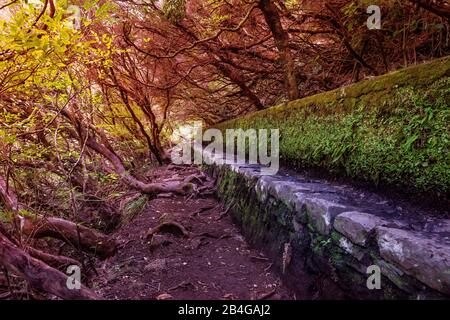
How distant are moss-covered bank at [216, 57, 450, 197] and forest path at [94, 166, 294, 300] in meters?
1.29

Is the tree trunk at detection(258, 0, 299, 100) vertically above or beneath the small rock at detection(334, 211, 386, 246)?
above

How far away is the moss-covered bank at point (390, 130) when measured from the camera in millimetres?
1971

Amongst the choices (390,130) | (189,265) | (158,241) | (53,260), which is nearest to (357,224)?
(390,130)

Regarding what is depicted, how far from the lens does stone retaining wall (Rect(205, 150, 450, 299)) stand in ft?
4.51

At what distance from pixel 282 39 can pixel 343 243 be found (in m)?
3.86

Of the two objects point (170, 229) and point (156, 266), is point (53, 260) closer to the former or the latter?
point (156, 266)

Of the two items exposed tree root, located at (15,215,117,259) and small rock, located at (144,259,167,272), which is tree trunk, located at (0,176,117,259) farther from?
small rock, located at (144,259,167,272)

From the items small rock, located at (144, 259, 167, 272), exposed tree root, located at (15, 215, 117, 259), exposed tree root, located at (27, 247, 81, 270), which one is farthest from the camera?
exposed tree root, located at (15, 215, 117, 259)

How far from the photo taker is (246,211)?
4.07m

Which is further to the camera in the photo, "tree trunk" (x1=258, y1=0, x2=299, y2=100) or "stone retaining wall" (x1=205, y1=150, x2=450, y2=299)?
"tree trunk" (x1=258, y1=0, x2=299, y2=100)

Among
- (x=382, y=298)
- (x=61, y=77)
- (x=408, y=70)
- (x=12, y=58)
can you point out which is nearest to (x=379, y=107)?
(x=408, y=70)

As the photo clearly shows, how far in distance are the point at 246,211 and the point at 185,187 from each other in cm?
267

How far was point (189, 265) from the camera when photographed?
11.2 ft

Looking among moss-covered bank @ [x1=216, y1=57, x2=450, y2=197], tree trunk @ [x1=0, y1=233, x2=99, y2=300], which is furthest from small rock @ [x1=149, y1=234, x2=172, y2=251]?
moss-covered bank @ [x1=216, y1=57, x2=450, y2=197]
